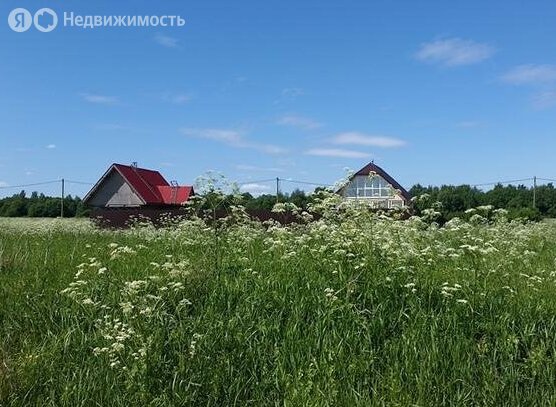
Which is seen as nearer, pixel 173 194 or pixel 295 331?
pixel 295 331

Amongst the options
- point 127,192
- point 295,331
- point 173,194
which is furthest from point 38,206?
point 295,331

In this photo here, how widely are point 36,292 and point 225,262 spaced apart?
184cm

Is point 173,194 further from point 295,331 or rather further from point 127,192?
point 295,331

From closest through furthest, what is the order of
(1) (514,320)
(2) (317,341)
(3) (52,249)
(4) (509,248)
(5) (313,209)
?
1. (2) (317,341)
2. (1) (514,320)
3. (5) (313,209)
4. (4) (509,248)
5. (3) (52,249)

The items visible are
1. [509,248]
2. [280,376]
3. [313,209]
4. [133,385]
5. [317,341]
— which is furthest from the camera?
[509,248]

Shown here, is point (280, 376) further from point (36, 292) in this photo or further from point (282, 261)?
point (36, 292)

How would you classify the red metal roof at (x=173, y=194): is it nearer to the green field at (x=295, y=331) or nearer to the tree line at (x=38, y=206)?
the tree line at (x=38, y=206)

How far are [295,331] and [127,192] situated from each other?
38.3 meters

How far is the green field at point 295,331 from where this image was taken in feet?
11.8

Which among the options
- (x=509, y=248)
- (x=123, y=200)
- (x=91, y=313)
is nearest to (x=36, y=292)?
(x=91, y=313)

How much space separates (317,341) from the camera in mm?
4094

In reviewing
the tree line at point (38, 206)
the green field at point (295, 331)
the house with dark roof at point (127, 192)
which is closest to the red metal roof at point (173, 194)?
the house with dark roof at point (127, 192)

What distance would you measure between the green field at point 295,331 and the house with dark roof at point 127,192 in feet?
114

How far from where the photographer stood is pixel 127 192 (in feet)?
133
